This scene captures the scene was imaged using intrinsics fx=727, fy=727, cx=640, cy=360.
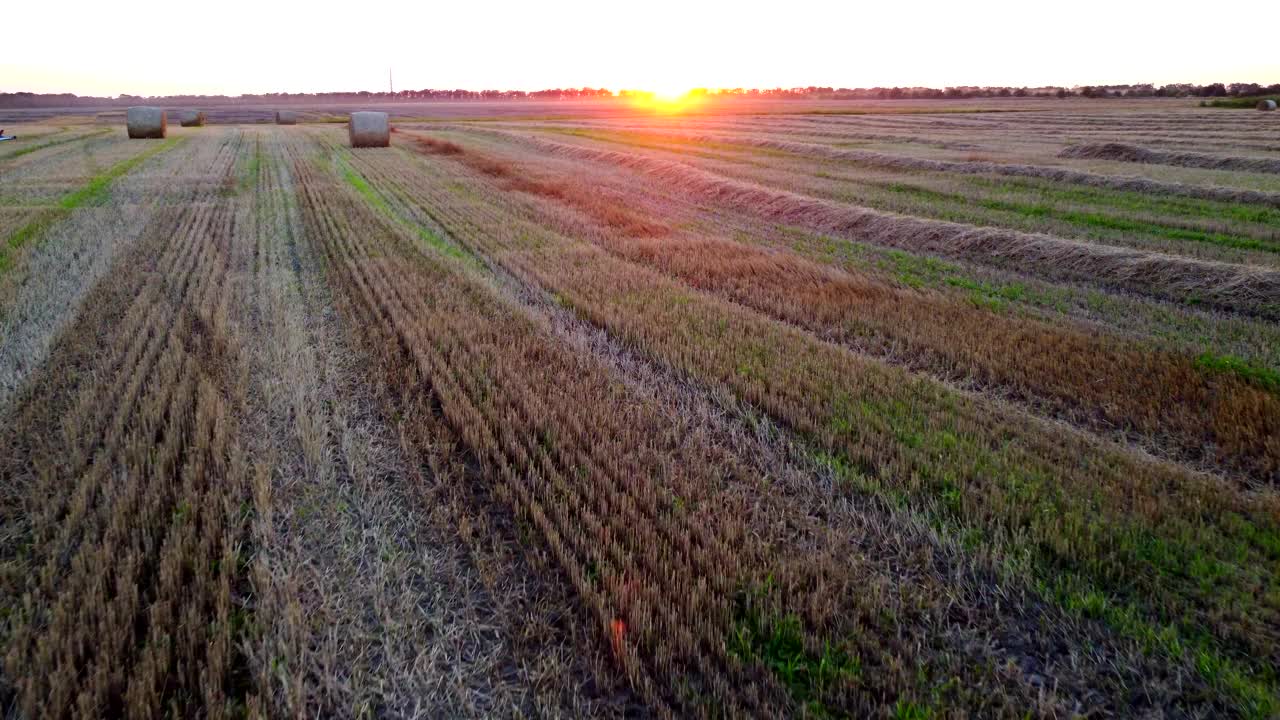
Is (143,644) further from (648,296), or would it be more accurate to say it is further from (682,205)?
(682,205)

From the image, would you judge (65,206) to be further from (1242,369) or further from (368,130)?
(1242,369)

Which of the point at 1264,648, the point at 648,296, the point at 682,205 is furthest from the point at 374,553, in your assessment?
the point at 682,205

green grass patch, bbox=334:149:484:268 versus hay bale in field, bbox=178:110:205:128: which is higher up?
hay bale in field, bbox=178:110:205:128

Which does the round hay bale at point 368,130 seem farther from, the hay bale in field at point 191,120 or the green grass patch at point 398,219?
the hay bale in field at point 191,120

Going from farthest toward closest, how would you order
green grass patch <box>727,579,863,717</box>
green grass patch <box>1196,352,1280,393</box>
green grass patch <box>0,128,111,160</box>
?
green grass patch <box>0,128,111,160</box> < green grass patch <box>1196,352,1280,393</box> < green grass patch <box>727,579,863,717</box>

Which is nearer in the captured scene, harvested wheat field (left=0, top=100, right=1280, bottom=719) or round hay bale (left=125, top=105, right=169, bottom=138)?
harvested wheat field (left=0, top=100, right=1280, bottom=719)

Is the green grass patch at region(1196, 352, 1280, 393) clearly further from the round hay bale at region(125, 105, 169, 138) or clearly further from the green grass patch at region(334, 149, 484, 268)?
the round hay bale at region(125, 105, 169, 138)

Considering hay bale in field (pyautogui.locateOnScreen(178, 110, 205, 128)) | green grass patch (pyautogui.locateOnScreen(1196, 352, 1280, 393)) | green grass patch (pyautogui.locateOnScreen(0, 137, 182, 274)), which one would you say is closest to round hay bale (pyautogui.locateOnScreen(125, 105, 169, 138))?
green grass patch (pyautogui.locateOnScreen(0, 137, 182, 274))

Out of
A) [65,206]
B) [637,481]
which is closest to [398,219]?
[65,206]
